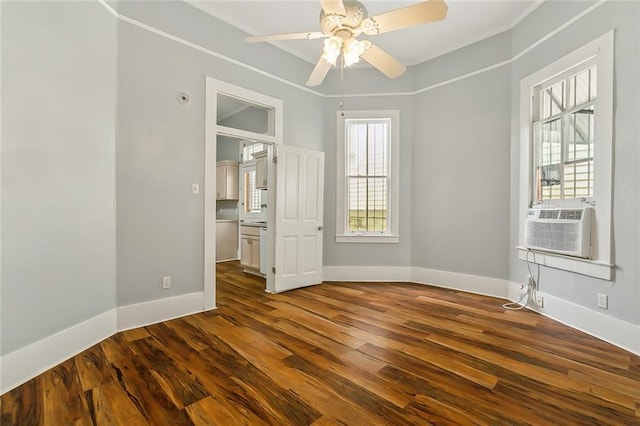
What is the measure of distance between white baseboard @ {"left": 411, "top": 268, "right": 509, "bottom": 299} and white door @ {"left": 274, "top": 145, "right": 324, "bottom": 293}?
1579mm

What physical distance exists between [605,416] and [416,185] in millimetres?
3360

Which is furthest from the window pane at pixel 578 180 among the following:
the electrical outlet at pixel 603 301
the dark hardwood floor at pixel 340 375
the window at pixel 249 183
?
the window at pixel 249 183

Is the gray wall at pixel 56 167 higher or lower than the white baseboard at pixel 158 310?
higher

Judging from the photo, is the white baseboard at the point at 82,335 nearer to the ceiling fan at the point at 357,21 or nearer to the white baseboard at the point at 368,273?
the white baseboard at the point at 368,273

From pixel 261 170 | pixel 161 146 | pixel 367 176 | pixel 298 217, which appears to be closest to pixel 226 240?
pixel 261 170

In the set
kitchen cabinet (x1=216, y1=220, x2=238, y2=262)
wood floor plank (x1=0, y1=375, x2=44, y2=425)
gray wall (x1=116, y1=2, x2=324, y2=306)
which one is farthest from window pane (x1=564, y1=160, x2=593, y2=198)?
kitchen cabinet (x1=216, y1=220, x2=238, y2=262)

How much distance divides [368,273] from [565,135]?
117 inches

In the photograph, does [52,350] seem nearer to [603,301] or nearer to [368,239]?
[368,239]

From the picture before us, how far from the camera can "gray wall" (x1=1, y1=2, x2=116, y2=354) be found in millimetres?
1853

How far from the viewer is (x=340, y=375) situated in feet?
6.39

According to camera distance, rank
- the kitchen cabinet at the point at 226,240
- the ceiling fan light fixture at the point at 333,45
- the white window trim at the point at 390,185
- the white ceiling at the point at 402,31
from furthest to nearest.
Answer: the kitchen cabinet at the point at 226,240, the white window trim at the point at 390,185, the white ceiling at the point at 402,31, the ceiling fan light fixture at the point at 333,45

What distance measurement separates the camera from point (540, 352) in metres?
2.30

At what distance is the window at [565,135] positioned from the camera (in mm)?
2742

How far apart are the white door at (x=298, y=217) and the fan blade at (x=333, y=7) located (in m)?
2.09
